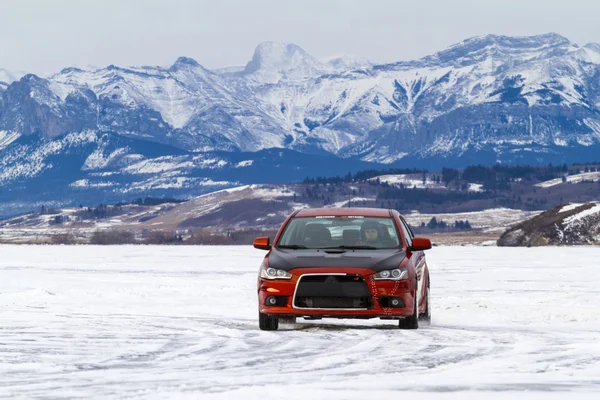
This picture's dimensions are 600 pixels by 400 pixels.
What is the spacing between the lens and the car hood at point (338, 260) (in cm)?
1684

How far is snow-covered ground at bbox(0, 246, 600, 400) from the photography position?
35.6ft

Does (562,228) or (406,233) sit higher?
(406,233)

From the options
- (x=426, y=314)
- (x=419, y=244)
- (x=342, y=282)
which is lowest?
(x=426, y=314)

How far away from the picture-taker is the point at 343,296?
1662 centimetres

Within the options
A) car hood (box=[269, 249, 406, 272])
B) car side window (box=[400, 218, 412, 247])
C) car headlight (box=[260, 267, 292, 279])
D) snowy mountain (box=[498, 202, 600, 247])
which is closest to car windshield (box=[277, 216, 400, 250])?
car side window (box=[400, 218, 412, 247])

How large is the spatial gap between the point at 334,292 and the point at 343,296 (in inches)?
5.7

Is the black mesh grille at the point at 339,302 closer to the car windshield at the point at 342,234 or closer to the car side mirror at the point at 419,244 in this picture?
the car windshield at the point at 342,234

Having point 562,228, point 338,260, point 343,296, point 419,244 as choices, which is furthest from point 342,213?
point 562,228

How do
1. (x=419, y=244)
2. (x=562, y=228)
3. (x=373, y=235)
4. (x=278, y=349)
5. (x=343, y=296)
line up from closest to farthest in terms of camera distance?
(x=278, y=349) < (x=343, y=296) < (x=419, y=244) < (x=373, y=235) < (x=562, y=228)

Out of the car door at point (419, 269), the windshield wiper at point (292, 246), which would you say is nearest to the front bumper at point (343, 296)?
the car door at point (419, 269)

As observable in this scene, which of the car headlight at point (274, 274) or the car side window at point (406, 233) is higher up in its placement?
the car side window at point (406, 233)

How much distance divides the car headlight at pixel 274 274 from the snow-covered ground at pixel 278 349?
0.85 m

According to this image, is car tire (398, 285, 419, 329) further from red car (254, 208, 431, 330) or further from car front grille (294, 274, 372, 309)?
car front grille (294, 274, 372, 309)

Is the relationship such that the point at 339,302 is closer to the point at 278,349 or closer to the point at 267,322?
the point at 267,322
